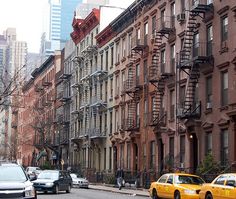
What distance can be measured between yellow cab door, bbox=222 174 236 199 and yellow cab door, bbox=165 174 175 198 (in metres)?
4.87

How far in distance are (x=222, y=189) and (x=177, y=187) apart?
449cm

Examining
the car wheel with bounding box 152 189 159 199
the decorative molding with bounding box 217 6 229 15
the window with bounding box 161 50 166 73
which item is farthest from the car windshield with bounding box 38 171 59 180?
the decorative molding with bounding box 217 6 229 15

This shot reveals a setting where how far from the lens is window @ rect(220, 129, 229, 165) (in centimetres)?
3422

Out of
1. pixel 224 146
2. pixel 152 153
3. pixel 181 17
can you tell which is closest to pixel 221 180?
pixel 224 146

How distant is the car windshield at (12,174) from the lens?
18062mm

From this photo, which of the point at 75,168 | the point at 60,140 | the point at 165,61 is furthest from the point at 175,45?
the point at 60,140

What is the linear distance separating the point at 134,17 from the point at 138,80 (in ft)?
21.4

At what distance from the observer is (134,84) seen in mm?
51625

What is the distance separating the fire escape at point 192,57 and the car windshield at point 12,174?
796 inches

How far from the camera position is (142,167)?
159 ft

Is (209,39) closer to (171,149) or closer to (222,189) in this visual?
(171,149)

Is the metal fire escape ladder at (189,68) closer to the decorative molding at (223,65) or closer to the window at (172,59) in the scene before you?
the decorative molding at (223,65)

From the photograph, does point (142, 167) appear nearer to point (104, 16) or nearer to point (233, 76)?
point (233, 76)

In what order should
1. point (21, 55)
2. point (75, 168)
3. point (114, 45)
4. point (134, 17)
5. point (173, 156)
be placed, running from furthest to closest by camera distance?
point (75, 168) < point (114, 45) < point (134, 17) < point (173, 156) < point (21, 55)
